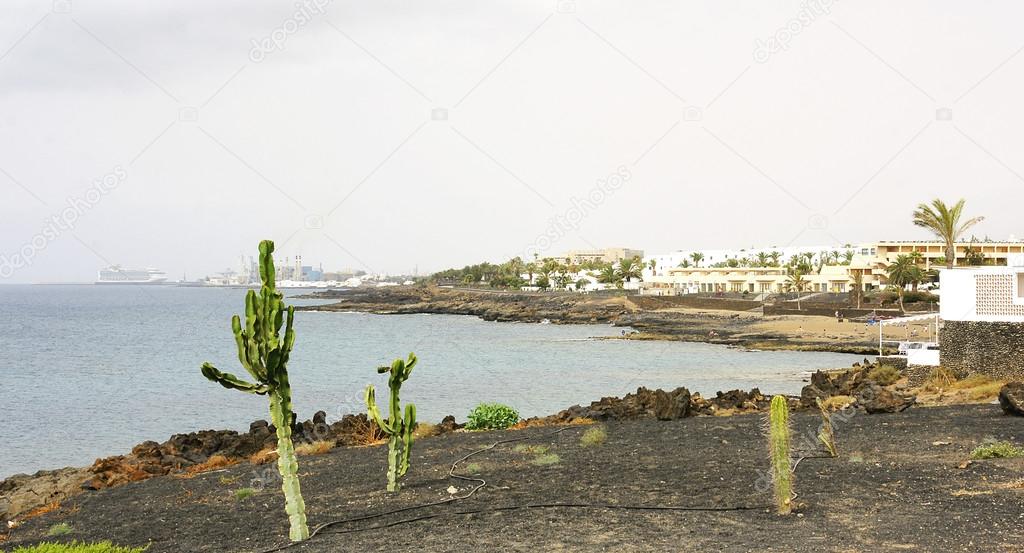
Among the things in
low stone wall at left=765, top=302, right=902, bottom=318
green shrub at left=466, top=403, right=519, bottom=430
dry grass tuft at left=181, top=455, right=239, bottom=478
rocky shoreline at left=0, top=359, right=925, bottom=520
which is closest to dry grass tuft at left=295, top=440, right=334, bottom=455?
rocky shoreline at left=0, top=359, right=925, bottom=520

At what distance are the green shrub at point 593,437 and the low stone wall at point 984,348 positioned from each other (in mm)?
12560

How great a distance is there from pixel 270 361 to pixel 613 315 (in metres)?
107

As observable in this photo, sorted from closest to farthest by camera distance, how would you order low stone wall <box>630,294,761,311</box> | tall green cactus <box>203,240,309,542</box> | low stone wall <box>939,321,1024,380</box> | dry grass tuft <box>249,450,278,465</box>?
tall green cactus <box>203,240,309,542</box>
dry grass tuft <box>249,450,278,465</box>
low stone wall <box>939,321,1024,380</box>
low stone wall <box>630,294,761,311</box>

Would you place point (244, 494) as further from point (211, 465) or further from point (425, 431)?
point (425, 431)

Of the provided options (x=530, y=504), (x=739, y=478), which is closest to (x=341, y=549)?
(x=530, y=504)

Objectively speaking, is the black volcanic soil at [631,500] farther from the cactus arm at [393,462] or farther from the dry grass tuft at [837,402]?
the dry grass tuft at [837,402]

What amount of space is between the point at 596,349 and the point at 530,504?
58.6m

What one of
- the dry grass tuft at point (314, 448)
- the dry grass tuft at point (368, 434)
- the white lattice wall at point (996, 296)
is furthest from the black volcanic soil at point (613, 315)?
the dry grass tuft at point (314, 448)

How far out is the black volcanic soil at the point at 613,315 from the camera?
226 feet

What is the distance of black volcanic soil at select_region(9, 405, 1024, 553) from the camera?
9305mm

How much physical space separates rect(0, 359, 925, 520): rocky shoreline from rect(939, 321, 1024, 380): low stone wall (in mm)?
3717

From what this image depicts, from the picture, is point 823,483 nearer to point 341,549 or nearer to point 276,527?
point 341,549

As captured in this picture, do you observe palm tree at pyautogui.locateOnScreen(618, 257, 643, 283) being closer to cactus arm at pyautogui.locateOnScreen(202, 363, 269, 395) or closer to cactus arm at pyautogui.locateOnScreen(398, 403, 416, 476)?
cactus arm at pyautogui.locateOnScreen(398, 403, 416, 476)

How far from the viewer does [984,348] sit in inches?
934
